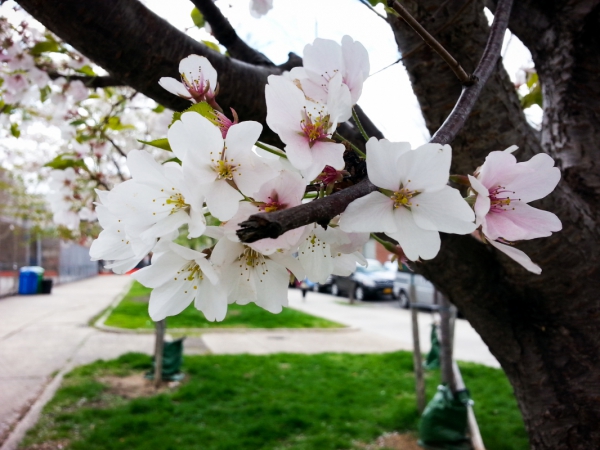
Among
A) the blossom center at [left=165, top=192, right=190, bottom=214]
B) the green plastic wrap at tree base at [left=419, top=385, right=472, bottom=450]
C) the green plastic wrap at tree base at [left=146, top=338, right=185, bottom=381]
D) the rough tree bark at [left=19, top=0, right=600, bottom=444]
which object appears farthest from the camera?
the green plastic wrap at tree base at [left=146, top=338, right=185, bottom=381]

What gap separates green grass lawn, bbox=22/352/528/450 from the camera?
363 centimetres

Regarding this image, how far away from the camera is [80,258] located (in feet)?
78.3

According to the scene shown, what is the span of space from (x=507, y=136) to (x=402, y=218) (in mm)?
1014

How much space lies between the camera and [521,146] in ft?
4.55

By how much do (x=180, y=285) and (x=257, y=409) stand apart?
3931 mm

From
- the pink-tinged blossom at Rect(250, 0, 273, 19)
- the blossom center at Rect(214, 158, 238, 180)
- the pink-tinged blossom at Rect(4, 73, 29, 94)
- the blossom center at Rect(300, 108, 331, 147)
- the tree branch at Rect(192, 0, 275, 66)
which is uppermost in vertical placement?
the pink-tinged blossom at Rect(4, 73, 29, 94)

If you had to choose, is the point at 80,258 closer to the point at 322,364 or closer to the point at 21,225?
the point at 21,225

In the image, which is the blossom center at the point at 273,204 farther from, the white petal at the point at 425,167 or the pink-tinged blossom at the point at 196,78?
the pink-tinged blossom at the point at 196,78

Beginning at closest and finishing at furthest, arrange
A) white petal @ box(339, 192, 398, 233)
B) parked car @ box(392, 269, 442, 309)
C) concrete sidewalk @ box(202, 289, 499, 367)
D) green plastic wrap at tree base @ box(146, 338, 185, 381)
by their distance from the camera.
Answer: white petal @ box(339, 192, 398, 233)
green plastic wrap at tree base @ box(146, 338, 185, 381)
concrete sidewalk @ box(202, 289, 499, 367)
parked car @ box(392, 269, 442, 309)

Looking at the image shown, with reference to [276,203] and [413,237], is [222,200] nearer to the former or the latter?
[276,203]

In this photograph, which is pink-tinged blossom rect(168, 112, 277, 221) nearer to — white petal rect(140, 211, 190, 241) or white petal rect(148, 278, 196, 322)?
white petal rect(140, 211, 190, 241)

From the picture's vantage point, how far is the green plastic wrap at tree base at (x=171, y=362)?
512 centimetres

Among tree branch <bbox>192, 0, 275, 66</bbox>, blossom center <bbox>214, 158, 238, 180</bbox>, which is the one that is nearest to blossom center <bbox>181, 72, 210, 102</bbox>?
blossom center <bbox>214, 158, 238, 180</bbox>

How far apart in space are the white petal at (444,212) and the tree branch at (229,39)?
1260 millimetres
